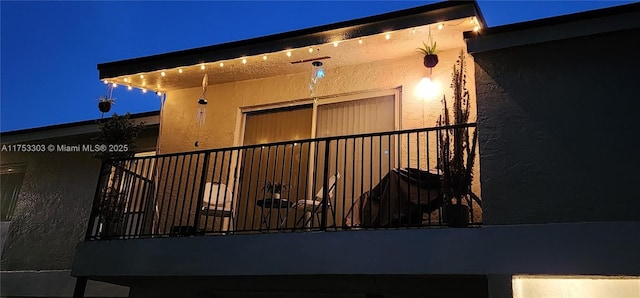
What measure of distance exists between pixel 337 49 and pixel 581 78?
2.86 metres

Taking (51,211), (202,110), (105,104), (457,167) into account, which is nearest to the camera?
(457,167)

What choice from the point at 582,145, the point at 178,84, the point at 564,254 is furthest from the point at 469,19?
the point at 178,84

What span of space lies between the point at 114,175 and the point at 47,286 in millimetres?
2857

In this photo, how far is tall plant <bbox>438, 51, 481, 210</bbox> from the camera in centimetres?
501

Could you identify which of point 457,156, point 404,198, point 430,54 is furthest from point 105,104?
point 457,156

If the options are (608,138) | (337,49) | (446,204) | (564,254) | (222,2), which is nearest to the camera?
(564,254)

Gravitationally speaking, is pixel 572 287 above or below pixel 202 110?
below

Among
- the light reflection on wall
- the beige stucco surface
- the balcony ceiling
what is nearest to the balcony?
the beige stucco surface

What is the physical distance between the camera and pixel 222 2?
292ft

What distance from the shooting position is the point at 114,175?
647cm

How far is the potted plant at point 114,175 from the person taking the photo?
6281 mm

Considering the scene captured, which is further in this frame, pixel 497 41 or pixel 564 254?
pixel 497 41

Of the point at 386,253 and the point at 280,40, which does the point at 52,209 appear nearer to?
the point at 280,40

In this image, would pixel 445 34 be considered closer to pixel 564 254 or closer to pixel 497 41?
pixel 497 41
